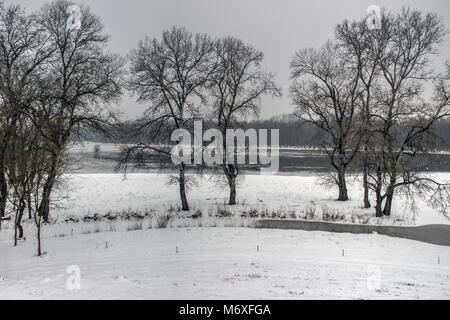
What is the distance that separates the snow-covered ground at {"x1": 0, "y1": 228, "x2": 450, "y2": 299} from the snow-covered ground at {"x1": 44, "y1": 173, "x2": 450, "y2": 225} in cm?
516

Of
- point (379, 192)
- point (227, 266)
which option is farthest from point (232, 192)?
point (227, 266)

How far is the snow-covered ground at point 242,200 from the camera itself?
22392mm

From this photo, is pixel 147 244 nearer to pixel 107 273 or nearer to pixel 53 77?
pixel 107 273

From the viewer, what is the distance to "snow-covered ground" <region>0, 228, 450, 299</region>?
360 inches

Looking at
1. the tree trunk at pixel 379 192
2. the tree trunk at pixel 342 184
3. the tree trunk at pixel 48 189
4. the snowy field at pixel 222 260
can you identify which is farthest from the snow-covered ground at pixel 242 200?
the tree trunk at pixel 48 189

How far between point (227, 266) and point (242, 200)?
604 inches

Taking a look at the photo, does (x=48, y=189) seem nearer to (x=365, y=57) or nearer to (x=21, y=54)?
(x=21, y=54)

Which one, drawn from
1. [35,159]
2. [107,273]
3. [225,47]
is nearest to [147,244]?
[107,273]

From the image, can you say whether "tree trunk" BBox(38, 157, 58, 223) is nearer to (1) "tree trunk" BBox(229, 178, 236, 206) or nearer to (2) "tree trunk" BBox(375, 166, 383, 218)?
(1) "tree trunk" BBox(229, 178, 236, 206)

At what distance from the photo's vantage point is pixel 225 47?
79.4 feet

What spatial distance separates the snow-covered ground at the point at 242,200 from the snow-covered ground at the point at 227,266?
5.16 m

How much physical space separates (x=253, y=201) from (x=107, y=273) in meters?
16.6

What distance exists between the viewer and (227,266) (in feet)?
Result: 37.7
